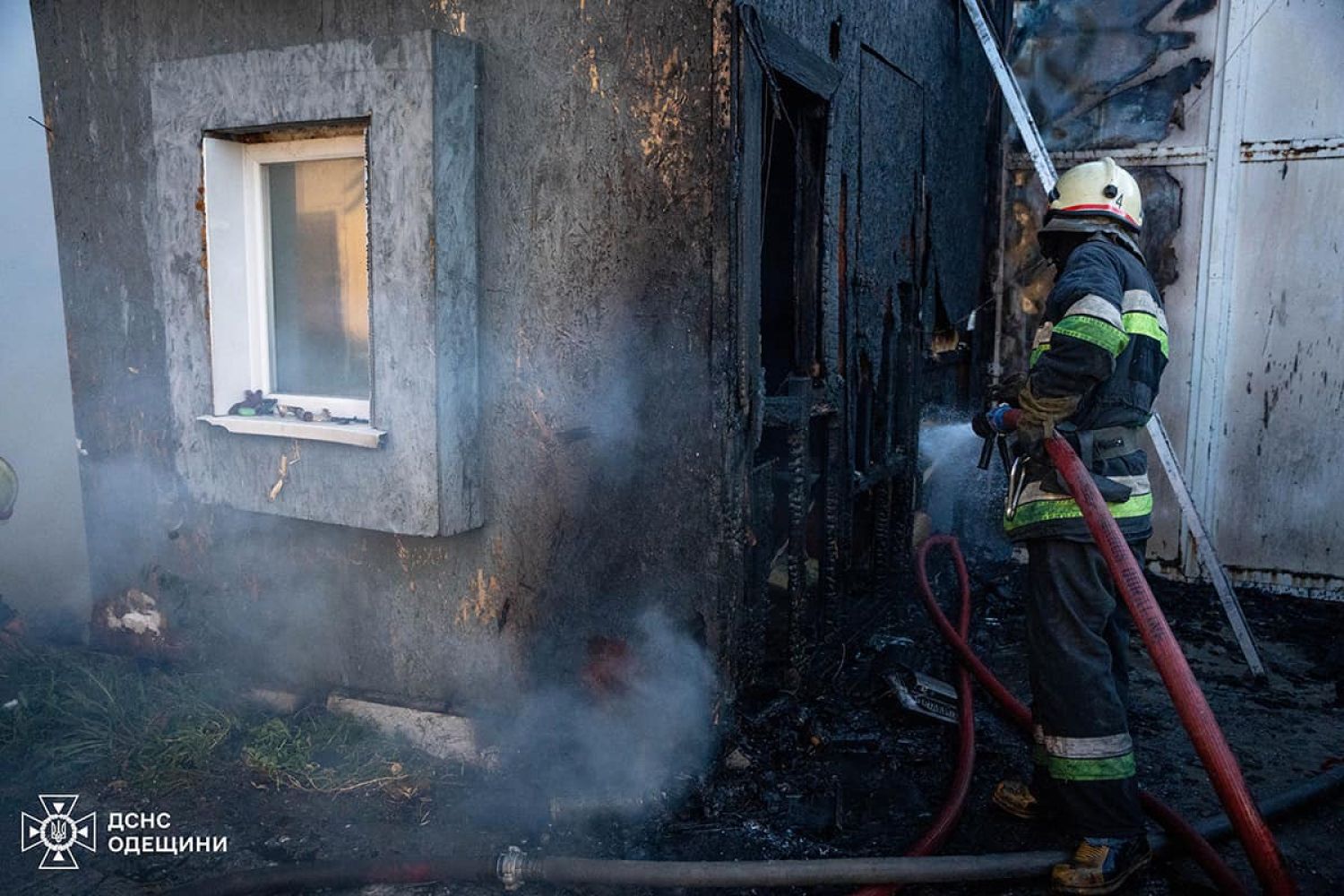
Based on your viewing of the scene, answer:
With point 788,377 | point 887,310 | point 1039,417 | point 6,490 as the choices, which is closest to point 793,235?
point 788,377

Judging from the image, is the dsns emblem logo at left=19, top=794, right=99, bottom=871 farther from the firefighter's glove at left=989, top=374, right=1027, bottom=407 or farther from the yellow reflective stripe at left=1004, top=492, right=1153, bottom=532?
the firefighter's glove at left=989, top=374, right=1027, bottom=407

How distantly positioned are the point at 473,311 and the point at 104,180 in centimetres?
223

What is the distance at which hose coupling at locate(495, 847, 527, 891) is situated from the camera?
10.2 feet

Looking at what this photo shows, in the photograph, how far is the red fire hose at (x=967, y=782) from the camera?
3.14 meters

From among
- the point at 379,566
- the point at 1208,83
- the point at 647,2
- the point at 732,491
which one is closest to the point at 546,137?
the point at 647,2

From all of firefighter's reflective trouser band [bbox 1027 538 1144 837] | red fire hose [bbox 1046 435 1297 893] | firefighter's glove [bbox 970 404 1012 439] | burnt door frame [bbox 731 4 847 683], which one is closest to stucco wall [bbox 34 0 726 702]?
burnt door frame [bbox 731 4 847 683]

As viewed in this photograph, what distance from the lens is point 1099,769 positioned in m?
3.35

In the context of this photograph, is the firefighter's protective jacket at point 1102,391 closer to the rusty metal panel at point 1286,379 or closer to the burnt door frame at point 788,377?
the burnt door frame at point 788,377

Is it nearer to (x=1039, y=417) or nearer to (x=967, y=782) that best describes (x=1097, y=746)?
(x=967, y=782)

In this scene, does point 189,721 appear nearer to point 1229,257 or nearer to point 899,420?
point 899,420

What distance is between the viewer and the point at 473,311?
387cm

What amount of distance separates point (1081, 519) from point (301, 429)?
308 cm

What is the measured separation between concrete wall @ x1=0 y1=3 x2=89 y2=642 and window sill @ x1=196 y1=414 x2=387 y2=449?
7.62 feet

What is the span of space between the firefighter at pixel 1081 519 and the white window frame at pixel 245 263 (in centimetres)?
272
